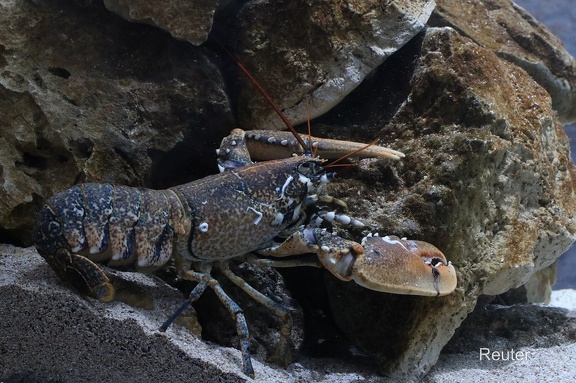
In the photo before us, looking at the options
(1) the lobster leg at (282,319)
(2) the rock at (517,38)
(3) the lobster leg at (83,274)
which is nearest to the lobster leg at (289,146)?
(1) the lobster leg at (282,319)

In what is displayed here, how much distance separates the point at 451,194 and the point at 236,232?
1.31 meters

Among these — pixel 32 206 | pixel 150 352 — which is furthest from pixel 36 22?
pixel 150 352

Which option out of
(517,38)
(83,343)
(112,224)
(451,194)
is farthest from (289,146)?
(517,38)

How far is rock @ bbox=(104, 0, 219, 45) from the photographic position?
10.5ft

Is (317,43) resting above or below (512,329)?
above

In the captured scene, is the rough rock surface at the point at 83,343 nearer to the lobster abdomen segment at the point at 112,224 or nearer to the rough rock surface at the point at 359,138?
the lobster abdomen segment at the point at 112,224

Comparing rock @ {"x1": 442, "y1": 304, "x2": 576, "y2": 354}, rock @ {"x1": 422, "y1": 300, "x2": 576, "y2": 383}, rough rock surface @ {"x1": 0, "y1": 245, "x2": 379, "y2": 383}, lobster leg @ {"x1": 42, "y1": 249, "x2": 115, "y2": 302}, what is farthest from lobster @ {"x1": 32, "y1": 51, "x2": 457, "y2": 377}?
rock @ {"x1": 442, "y1": 304, "x2": 576, "y2": 354}

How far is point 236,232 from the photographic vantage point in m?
3.23

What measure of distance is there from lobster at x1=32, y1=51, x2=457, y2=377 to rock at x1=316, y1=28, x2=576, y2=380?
19 centimetres

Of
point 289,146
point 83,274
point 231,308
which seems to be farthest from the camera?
point 289,146

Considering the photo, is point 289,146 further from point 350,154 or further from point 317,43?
point 317,43

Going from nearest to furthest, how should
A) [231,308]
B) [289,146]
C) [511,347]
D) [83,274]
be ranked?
[83,274], [231,308], [289,146], [511,347]

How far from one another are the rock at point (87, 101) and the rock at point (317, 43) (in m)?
0.36

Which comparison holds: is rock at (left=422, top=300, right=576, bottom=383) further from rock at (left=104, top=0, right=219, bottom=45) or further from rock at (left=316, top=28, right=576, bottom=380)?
rock at (left=104, top=0, right=219, bottom=45)
